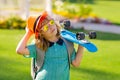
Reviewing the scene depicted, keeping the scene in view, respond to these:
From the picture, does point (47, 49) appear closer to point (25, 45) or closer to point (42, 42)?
point (42, 42)

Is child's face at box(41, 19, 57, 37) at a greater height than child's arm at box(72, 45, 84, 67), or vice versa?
child's face at box(41, 19, 57, 37)

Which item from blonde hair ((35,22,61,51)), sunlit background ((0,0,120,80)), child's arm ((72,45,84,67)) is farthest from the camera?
sunlit background ((0,0,120,80))

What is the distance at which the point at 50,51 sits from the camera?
13.6 feet

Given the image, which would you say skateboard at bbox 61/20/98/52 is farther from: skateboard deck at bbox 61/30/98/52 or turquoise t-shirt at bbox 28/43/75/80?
turquoise t-shirt at bbox 28/43/75/80

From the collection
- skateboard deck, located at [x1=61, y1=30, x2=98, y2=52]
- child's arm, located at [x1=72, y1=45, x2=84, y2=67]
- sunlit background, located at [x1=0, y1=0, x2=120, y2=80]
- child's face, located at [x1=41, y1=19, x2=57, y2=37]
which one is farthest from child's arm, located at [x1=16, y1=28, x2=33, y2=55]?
sunlit background, located at [x1=0, y1=0, x2=120, y2=80]

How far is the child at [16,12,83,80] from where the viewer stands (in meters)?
4.05

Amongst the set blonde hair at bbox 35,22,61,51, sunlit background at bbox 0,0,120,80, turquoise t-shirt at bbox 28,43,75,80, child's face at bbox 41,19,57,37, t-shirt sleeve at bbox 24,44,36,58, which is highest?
child's face at bbox 41,19,57,37

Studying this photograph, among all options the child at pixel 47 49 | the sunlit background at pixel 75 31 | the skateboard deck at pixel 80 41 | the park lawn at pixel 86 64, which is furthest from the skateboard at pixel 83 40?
the park lawn at pixel 86 64

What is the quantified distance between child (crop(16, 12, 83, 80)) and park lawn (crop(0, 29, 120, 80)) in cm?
263

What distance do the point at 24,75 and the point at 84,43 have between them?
3072 millimetres

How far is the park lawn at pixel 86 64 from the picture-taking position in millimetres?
6898

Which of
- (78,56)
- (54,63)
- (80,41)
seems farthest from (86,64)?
(80,41)

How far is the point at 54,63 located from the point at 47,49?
0.15 meters

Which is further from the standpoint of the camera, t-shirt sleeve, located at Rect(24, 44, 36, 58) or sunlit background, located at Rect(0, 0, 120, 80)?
sunlit background, located at Rect(0, 0, 120, 80)
